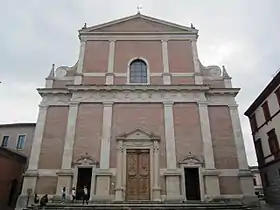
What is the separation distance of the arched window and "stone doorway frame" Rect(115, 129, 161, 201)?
444 centimetres

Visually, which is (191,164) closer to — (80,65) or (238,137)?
(238,137)

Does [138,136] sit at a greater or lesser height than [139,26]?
lesser

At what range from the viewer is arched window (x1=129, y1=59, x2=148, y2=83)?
21.1 metres

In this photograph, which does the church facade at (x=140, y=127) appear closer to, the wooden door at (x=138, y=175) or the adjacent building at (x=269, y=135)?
the wooden door at (x=138, y=175)

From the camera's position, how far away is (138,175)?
17.6m

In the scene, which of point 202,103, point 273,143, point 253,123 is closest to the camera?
→ point 202,103

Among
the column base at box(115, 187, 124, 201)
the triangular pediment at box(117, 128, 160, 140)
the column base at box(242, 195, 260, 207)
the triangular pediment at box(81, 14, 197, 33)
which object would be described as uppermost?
the triangular pediment at box(81, 14, 197, 33)

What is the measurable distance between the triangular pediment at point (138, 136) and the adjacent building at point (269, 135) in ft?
31.3

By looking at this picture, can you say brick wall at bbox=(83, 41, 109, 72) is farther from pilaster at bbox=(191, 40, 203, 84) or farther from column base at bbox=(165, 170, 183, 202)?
column base at bbox=(165, 170, 183, 202)

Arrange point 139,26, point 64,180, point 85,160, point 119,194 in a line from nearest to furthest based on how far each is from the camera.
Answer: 1. point 119,194
2. point 64,180
3. point 85,160
4. point 139,26

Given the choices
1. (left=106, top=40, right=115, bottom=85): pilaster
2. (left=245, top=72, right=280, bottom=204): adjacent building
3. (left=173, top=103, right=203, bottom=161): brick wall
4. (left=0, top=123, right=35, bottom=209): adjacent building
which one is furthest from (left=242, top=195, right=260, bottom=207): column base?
(left=0, top=123, right=35, bottom=209): adjacent building

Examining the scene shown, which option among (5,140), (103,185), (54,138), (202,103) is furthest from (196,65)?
(5,140)

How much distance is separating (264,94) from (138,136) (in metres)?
11.3

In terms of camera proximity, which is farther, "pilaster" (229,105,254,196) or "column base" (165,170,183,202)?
"pilaster" (229,105,254,196)
